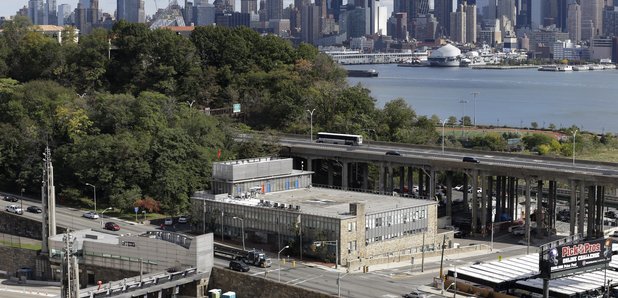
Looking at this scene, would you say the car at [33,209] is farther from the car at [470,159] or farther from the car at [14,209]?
the car at [470,159]

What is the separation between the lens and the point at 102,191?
85312mm

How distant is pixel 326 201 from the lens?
72312 millimetres

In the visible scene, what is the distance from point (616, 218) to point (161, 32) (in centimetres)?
5714

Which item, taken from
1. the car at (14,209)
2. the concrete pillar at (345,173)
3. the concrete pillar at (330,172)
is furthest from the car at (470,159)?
the car at (14,209)

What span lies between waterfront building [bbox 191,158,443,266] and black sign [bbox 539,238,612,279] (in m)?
15.4

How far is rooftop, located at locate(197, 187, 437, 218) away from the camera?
67938 mm

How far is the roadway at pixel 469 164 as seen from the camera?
249 ft

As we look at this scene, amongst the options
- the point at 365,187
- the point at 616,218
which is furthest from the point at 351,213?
the point at 616,218

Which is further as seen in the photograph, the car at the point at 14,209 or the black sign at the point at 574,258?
the car at the point at 14,209

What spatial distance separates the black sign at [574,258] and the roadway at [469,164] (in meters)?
21.6

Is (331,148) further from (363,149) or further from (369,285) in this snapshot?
(369,285)

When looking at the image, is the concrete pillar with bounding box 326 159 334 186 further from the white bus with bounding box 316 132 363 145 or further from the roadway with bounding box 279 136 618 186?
the white bus with bounding box 316 132 363 145

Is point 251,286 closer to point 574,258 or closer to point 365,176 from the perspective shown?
point 574,258

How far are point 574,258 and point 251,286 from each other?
1717 centimetres
